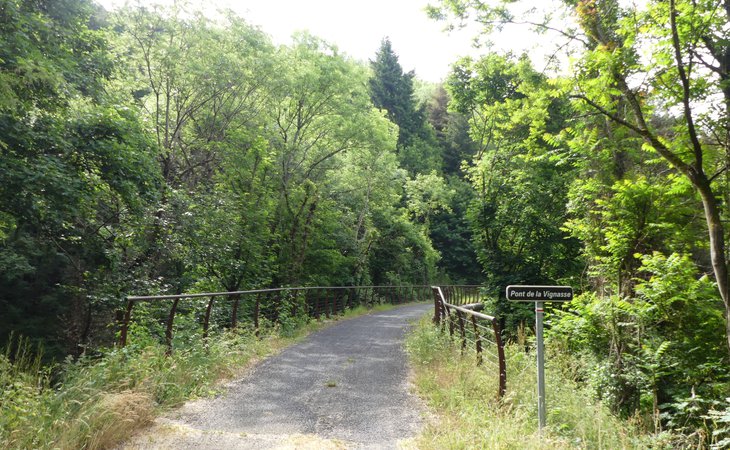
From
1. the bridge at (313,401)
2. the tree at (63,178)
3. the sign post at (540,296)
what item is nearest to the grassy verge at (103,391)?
the bridge at (313,401)

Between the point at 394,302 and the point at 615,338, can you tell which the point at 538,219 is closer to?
the point at 615,338

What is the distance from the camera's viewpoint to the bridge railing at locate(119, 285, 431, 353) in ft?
22.1

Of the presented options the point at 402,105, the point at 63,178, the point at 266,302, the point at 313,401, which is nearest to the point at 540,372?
the point at 313,401

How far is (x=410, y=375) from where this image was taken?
759cm

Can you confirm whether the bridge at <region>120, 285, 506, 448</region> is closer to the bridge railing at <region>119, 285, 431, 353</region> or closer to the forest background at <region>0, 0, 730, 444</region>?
the bridge railing at <region>119, 285, 431, 353</region>

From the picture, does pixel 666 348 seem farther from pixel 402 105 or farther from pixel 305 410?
pixel 402 105

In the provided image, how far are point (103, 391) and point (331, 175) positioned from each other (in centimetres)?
1705

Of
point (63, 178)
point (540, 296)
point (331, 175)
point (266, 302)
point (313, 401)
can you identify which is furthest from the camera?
point (331, 175)

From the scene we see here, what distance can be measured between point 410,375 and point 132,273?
24.9 feet

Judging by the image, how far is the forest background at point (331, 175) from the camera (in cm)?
626

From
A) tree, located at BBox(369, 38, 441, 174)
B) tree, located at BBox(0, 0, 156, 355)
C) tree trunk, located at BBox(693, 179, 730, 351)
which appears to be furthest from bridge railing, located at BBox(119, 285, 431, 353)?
tree, located at BBox(369, 38, 441, 174)

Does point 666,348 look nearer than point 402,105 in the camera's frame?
Yes

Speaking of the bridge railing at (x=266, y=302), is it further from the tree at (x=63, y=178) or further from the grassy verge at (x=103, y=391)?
the tree at (x=63, y=178)

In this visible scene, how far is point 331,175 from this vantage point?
70.3 feet
